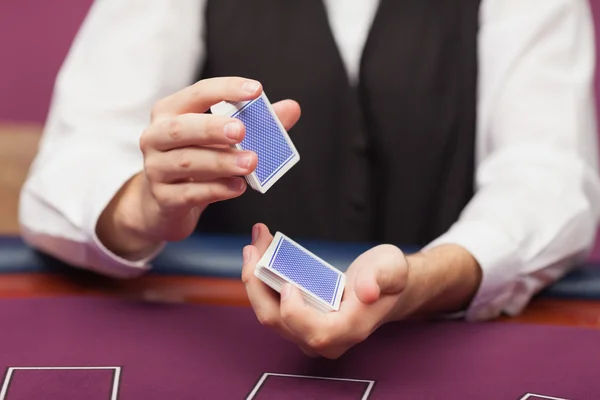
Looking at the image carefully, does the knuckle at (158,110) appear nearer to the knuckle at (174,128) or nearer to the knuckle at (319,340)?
the knuckle at (174,128)

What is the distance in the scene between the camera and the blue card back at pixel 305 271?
67 centimetres

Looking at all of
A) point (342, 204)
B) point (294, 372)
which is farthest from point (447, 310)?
point (342, 204)

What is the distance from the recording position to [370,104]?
117 centimetres

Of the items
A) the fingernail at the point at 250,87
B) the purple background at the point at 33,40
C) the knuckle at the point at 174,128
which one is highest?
the purple background at the point at 33,40

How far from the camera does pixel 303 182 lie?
4.00 feet

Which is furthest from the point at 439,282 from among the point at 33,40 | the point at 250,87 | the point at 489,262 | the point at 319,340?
the point at 33,40

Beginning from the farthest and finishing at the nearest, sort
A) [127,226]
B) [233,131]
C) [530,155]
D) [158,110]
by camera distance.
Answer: [530,155] < [127,226] < [158,110] < [233,131]

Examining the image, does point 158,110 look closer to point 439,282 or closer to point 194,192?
point 194,192

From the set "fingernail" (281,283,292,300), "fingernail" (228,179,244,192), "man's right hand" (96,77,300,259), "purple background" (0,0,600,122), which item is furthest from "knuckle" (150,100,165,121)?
"purple background" (0,0,600,122)

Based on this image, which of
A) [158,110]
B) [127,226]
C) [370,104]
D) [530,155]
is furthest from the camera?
[370,104]

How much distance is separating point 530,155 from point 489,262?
0.22 m

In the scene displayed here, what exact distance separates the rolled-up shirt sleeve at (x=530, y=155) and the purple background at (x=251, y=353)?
0.36 ft

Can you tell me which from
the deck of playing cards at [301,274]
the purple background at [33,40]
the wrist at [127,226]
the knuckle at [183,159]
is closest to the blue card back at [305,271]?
the deck of playing cards at [301,274]

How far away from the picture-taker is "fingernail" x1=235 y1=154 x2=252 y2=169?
650 mm
